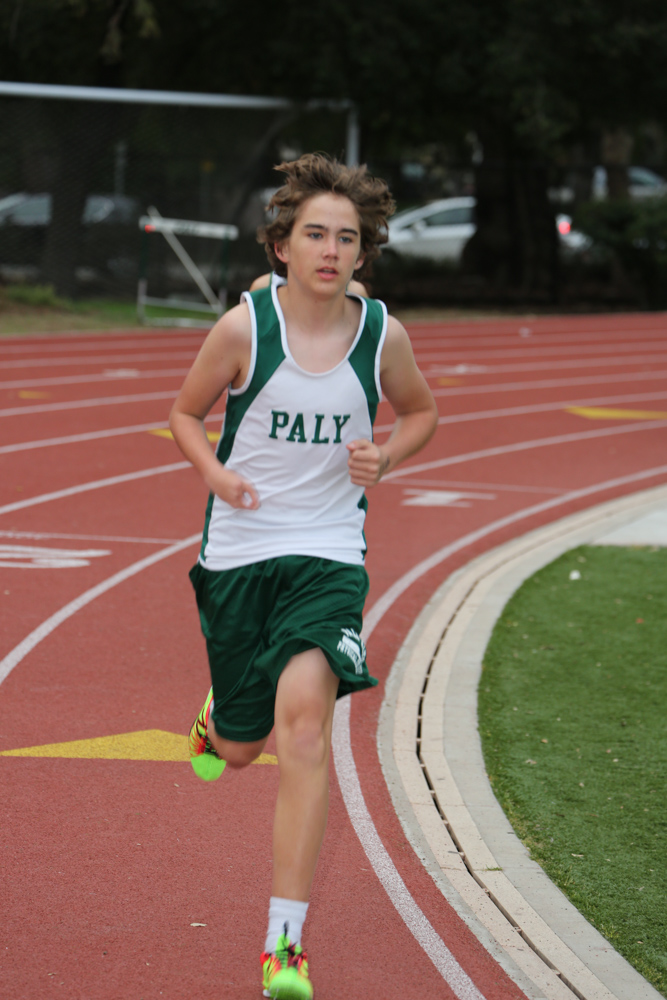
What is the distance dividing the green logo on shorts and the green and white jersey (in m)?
0.21

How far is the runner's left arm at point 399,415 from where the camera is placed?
3463mm

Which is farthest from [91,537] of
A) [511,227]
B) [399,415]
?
[511,227]

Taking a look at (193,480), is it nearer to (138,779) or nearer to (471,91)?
(138,779)

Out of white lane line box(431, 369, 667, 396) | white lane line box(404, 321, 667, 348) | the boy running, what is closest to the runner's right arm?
the boy running

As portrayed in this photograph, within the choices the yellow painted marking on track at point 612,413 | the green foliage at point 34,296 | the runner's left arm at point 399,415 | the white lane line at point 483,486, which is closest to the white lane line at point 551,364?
the yellow painted marking on track at point 612,413

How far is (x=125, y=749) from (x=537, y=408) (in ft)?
36.7

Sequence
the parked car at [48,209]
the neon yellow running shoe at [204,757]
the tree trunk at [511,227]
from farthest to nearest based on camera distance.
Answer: the tree trunk at [511,227] < the parked car at [48,209] < the neon yellow running shoe at [204,757]

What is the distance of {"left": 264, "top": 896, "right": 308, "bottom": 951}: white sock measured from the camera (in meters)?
3.35

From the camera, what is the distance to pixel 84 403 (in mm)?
14250

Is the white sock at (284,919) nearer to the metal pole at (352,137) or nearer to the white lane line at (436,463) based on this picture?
the white lane line at (436,463)

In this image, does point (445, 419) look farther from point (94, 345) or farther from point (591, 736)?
point (591, 736)

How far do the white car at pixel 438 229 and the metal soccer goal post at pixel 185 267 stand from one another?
4.85 meters

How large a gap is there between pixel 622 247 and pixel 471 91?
562 cm

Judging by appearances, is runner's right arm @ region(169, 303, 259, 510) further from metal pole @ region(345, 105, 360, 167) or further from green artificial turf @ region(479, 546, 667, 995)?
metal pole @ region(345, 105, 360, 167)
